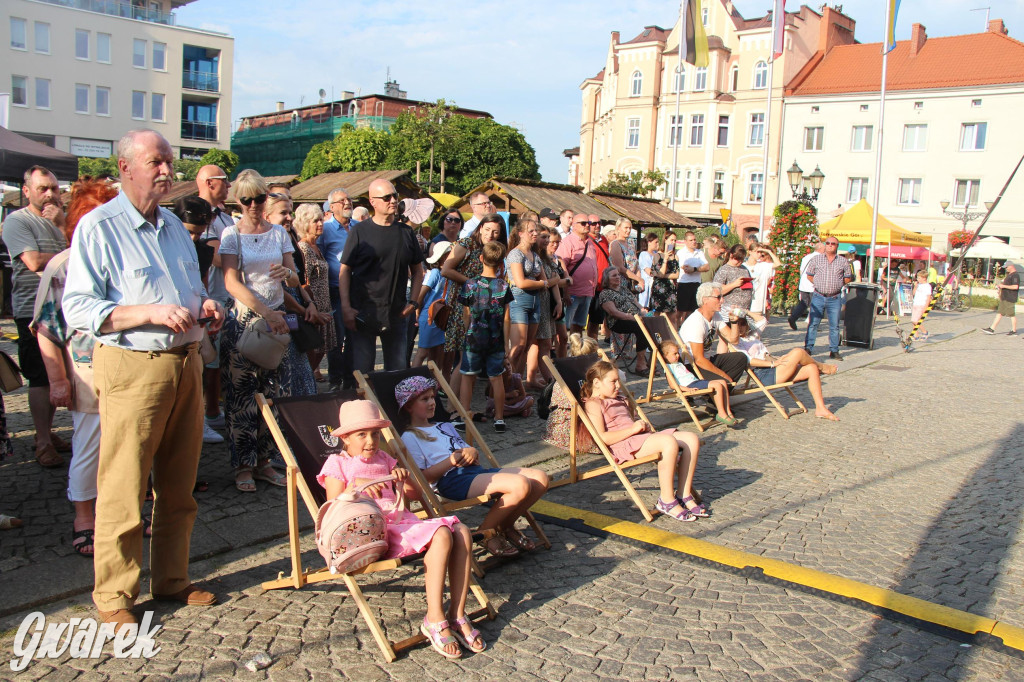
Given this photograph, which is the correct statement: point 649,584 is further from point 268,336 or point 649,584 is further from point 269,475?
point 268,336

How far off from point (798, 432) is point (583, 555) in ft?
13.6

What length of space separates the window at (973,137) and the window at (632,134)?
20163 millimetres

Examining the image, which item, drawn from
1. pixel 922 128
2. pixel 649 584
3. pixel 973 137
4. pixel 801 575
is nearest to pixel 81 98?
pixel 922 128

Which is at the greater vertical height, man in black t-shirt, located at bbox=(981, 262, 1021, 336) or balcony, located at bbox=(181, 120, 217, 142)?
balcony, located at bbox=(181, 120, 217, 142)

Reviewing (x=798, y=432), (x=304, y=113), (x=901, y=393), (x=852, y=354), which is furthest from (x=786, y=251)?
(x=304, y=113)

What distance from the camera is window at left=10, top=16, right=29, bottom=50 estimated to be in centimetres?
5122

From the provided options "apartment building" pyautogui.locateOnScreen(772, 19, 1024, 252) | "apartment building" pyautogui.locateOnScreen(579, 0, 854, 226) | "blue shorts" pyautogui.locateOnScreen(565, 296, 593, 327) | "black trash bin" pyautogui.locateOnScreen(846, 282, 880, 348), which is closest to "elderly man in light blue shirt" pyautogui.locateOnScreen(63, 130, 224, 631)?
"blue shorts" pyautogui.locateOnScreen(565, 296, 593, 327)

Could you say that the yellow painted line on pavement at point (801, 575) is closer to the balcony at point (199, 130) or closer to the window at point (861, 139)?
the window at point (861, 139)

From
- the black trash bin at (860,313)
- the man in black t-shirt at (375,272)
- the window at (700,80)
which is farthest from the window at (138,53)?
the man in black t-shirt at (375,272)

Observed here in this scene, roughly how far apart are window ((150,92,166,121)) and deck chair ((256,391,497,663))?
196 ft

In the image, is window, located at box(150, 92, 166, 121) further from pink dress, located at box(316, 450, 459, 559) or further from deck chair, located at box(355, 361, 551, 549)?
pink dress, located at box(316, 450, 459, 559)

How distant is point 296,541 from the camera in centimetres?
373

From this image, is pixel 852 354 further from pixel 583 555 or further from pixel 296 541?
pixel 296 541

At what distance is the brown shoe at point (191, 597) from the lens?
A: 12.1 ft
